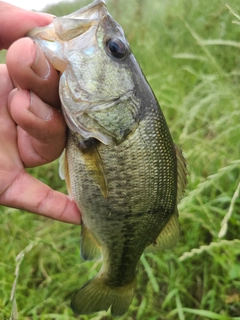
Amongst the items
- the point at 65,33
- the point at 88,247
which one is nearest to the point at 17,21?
the point at 65,33

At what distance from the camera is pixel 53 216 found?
1.64 metres

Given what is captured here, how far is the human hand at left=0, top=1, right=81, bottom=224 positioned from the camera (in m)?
1.24

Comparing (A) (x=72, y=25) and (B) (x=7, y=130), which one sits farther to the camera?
(B) (x=7, y=130)

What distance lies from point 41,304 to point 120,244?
0.83 metres

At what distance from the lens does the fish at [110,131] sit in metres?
1.31

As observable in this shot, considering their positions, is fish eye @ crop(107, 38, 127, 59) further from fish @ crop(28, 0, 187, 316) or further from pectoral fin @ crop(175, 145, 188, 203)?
pectoral fin @ crop(175, 145, 188, 203)

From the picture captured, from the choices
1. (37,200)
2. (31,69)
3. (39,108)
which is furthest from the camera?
(37,200)

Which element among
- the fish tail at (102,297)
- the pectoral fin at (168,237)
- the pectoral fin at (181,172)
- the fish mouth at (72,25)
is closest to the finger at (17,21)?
the fish mouth at (72,25)

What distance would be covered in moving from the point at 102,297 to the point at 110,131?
2.77 feet

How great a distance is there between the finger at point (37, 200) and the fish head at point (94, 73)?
0.44 m

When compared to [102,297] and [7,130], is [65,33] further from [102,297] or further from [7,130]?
[102,297]

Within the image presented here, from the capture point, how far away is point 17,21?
4.85 ft

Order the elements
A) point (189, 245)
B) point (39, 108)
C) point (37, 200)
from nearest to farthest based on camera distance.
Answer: point (39, 108) < point (37, 200) < point (189, 245)

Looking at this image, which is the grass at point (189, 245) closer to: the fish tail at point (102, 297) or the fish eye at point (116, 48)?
the fish tail at point (102, 297)
